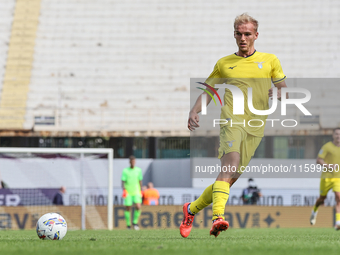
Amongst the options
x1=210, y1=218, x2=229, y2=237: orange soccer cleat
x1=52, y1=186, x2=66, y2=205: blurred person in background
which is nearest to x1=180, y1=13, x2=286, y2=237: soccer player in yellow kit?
x1=210, y1=218, x2=229, y2=237: orange soccer cleat

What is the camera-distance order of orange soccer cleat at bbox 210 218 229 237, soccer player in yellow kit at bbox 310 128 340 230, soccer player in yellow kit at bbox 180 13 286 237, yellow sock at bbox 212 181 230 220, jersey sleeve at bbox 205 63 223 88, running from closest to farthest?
orange soccer cleat at bbox 210 218 229 237
yellow sock at bbox 212 181 230 220
soccer player in yellow kit at bbox 180 13 286 237
jersey sleeve at bbox 205 63 223 88
soccer player in yellow kit at bbox 310 128 340 230

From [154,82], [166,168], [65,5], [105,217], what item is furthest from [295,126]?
[65,5]

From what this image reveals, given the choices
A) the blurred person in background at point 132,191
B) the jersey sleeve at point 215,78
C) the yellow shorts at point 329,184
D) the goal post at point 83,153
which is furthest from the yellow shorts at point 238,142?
the goal post at point 83,153

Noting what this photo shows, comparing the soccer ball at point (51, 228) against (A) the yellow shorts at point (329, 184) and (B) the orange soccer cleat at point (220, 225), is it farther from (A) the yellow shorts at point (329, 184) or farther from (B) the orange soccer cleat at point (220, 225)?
(A) the yellow shorts at point (329, 184)

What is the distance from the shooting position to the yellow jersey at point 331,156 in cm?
1022

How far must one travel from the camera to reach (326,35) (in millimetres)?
23672

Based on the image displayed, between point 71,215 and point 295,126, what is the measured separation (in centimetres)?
947

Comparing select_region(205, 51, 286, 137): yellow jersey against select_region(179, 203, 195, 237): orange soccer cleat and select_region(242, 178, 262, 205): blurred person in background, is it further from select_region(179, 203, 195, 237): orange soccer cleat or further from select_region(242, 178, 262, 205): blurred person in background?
select_region(242, 178, 262, 205): blurred person in background

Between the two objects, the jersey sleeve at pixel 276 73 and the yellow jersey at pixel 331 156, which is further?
the yellow jersey at pixel 331 156

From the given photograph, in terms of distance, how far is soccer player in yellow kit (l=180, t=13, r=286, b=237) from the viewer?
16.6ft

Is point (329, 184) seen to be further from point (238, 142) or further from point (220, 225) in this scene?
point (220, 225)

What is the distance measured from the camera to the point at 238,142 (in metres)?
5.09

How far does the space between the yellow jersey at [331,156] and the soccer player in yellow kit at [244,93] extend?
5279mm

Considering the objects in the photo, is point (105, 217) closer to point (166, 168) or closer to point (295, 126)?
point (166, 168)
